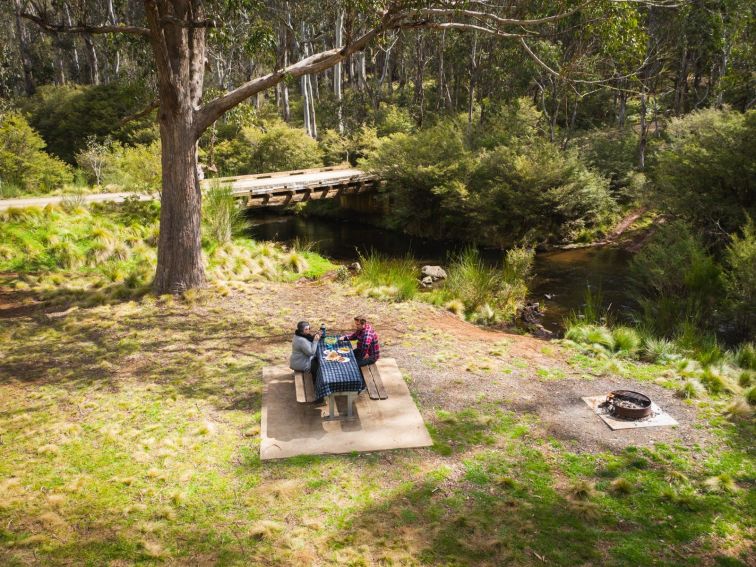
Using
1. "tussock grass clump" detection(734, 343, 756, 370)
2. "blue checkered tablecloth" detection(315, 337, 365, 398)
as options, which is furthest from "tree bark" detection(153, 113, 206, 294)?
"tussock grass clump" detection(734, 343, 756, 370)

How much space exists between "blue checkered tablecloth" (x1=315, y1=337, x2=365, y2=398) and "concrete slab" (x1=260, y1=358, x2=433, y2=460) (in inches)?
14.8

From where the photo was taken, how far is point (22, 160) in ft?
72.3

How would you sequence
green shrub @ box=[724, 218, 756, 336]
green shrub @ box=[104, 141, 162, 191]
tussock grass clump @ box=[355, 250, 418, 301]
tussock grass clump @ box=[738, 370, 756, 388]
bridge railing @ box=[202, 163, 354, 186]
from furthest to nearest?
bridge railing @ box=[202, 163, 354, 186] < green shrub @ box=[104, 141, 162, 191] < tussock grass clump @ box=[355, 250, 418, 301] < green shrub @ box=[724, 218, 756, 336] < tussock grass clump @ box=[738, 370, 756, 388]

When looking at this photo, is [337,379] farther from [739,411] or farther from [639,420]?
[739,411]

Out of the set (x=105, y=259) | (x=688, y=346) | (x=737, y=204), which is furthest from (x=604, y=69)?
(x=105, y=259)

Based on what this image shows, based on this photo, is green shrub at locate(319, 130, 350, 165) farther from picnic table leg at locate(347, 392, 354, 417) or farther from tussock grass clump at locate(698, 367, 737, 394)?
picnic table leg at locate(347, 392, 354, 417)

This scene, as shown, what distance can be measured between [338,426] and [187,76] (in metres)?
7.27

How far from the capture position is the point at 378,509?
16.2 ft

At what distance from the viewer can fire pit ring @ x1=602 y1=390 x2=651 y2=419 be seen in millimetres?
6387

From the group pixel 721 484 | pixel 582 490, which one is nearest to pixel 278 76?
pixel 582 490

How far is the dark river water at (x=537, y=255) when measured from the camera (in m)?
15.5

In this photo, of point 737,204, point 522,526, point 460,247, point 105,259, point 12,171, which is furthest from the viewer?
point 460,247

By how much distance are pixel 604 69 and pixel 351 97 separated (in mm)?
15494

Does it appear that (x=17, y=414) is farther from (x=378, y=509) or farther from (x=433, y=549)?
(x=433, y=549)
